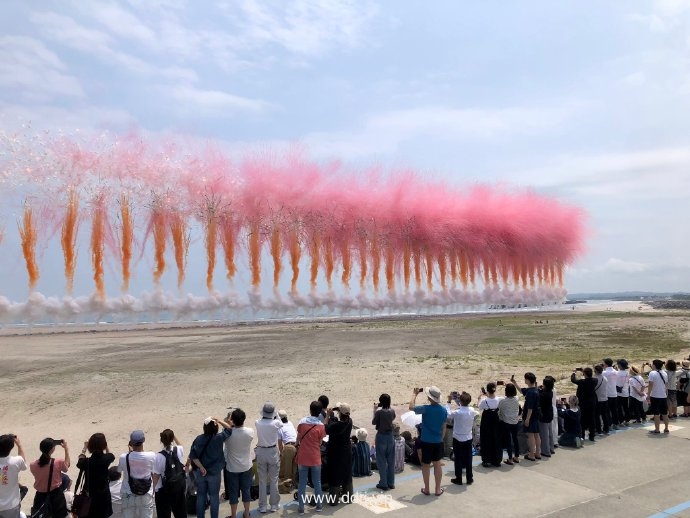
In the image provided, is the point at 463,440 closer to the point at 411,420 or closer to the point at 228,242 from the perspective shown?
the point at 411,420

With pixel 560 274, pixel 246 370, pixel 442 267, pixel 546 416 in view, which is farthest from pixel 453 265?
pixel 546 416

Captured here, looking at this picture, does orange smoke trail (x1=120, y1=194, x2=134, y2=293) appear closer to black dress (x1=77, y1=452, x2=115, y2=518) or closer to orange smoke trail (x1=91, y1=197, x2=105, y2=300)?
orange smoke trail (x1=91, y1=197, x2=105, y2=300)

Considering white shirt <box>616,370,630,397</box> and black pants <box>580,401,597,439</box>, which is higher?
white shirt <box>616,370,630,397</box>

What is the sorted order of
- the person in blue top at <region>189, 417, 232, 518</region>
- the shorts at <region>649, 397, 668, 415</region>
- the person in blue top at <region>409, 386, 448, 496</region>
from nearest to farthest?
the person in blue top at <region>189, 417, 232, 518</region> < the person in blue top at <region>409, 386, 448, 496</region> < the shorts at <region>649, 397, 668, 415</region>

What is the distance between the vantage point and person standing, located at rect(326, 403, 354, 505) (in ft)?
24.1

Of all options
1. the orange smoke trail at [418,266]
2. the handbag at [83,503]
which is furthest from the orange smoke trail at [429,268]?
the handbag at [83,503]

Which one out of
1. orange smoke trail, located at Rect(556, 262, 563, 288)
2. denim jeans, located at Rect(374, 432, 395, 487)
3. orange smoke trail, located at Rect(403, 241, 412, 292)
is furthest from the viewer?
orange smoke trail, located at Rect(556, 262, 563, 288)

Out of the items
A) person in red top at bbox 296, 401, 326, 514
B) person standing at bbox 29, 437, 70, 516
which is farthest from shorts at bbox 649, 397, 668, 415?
person standing at bbox 29, 437, 70, 516

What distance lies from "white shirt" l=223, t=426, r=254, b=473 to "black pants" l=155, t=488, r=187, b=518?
2.57 ft

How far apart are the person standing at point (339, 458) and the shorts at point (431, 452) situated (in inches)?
49.0

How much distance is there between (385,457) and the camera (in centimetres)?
782

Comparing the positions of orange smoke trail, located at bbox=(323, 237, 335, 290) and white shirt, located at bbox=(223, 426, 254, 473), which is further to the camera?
orange smoke trail, located at bbox=(323, 237, 335, 290)

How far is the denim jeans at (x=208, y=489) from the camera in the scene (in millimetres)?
6676

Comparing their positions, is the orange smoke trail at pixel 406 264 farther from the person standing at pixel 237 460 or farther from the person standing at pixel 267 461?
the person standing at pixel 237 460
